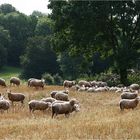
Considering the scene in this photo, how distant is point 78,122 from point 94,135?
3.14m

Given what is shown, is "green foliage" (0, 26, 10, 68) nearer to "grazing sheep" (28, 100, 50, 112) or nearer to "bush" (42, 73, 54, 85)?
"bush" (42, 73, 54, 85)

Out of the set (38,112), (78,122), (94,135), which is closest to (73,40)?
(38,112)

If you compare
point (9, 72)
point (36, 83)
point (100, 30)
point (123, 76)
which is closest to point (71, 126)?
point (36, 83)

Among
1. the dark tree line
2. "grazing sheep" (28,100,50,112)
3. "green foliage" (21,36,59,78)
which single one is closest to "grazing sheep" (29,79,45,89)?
the dark tree line

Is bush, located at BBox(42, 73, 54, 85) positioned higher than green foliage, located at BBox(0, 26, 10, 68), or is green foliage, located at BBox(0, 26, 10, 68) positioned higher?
green foliage, located at BBox(0, 26, 10, 68)

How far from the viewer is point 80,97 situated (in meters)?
33.5

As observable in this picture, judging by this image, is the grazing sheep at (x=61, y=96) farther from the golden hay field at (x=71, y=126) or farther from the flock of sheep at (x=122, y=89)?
the flock of sheep at (x=122, y=89)

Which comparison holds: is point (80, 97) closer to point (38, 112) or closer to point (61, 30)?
point (38, 112)

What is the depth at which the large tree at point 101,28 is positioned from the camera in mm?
45812

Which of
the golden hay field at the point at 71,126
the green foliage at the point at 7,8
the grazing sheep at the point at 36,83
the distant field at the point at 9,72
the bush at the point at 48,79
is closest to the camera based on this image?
the golden hay field at the point at 71,126

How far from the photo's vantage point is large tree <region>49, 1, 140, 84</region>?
4581 cm

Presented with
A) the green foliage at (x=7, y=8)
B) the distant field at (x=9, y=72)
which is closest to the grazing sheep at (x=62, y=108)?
the distant field at (x=9, y=72)

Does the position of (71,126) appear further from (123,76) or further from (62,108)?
(123,76)

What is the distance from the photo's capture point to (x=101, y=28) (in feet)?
157
